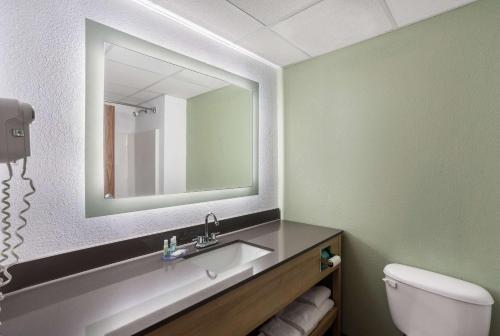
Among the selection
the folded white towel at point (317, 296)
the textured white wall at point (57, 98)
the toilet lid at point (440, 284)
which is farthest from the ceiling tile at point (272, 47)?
the folded white towel at point (317, 296)

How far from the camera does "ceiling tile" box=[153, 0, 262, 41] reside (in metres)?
1.32

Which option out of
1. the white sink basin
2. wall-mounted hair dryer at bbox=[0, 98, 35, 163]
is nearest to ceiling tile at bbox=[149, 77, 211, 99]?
wall-mounted hair dryer at bbox=[0, 98, 35, 163]

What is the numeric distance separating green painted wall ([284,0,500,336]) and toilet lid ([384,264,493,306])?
0.21 feet

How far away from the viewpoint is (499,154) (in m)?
1.23

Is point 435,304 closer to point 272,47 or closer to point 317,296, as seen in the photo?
point 317,296

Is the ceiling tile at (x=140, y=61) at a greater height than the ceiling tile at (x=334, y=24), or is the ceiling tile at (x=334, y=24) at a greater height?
the ceiling tile at (x=334, y=24)

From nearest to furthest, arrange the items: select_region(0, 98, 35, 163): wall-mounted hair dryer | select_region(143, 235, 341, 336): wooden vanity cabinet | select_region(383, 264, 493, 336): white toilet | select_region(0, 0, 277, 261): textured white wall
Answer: select_region(0, 98, 35, 163): wall-mounted hair dryer < select_region(143, 235, 341, 336): wooden vanity cabinet < select_region(0, 0, 277, 261): textured white wall < select_region(383, 264, 493, 336): white toilet

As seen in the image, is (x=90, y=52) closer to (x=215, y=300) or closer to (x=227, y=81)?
(x=227, y=81)

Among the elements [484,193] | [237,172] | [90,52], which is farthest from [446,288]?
[90,52]

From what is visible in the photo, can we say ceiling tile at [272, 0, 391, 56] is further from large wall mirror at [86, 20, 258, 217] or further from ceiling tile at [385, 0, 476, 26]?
large wall mirror at [86, 20, 258, 217]

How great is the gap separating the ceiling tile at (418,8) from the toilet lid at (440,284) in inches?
57.9

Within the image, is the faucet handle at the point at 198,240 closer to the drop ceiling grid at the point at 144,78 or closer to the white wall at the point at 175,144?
the white wall at the point at 175,144

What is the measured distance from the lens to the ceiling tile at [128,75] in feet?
4.00

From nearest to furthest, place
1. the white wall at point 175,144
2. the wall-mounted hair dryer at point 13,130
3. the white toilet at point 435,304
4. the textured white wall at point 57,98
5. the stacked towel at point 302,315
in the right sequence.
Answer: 1. the wall-mounted hair dryer at point 13,130
2. the textured white wall at point 57,98
3. the white toilet at point 435,304
4. the stacked towel at point 302,315
5. the white wall at point 175,144
